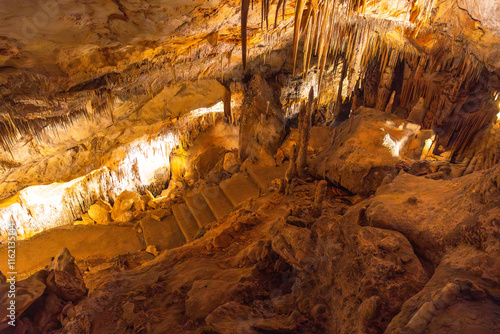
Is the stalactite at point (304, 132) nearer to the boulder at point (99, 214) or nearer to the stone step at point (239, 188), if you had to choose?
the stone step at point (239, 188)

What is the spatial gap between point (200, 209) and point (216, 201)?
0.57m

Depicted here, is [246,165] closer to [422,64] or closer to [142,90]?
[142,90]

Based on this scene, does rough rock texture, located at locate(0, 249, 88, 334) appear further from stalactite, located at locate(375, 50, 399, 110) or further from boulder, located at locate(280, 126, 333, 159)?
stalactite, located at locate(375, 50, 399, 110)

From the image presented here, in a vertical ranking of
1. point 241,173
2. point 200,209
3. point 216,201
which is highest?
point 241,173

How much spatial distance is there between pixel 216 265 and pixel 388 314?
8.74 ft

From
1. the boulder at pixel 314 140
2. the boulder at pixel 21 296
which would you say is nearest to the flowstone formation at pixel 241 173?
the boulder at pixel 21 296

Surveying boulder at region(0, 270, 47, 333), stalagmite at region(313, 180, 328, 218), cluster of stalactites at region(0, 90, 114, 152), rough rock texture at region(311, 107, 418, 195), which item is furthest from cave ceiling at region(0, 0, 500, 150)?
boulder at region(0, 270, 47, 333)

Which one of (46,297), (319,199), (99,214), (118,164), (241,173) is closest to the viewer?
(46,297)

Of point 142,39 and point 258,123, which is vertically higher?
point 142,39

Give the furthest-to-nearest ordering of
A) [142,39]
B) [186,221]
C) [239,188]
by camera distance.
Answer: [239,188]
[186,221]
[142,39]

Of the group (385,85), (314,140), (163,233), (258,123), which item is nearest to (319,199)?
(163,233)

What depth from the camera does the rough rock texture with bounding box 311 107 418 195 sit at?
5086mm

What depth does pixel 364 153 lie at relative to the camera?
209 inches

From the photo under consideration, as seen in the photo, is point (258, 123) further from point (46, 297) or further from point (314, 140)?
point (46, 297)
